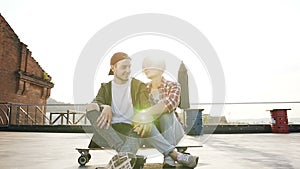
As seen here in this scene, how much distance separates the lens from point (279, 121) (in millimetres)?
8422

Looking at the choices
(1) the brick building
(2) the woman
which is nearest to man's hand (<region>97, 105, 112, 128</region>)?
(2) the woman

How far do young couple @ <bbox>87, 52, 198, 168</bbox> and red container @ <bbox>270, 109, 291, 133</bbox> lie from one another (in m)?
7.51

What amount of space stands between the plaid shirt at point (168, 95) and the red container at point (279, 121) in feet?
25.2

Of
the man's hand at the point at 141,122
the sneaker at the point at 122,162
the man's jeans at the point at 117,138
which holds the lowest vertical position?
the sneaker at the point at 122,162

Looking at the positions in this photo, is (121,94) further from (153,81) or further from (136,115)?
(153,81)

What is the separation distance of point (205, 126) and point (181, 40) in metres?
5.85

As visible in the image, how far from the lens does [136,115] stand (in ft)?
5.38

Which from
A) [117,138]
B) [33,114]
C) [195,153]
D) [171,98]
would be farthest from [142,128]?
[33,114]

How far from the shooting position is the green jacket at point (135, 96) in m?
1.71

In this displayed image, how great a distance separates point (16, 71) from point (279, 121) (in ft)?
38.8

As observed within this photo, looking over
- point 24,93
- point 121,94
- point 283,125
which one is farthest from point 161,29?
point 24,93

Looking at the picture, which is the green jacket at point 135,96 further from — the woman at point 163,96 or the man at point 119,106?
the woman at point 163,96

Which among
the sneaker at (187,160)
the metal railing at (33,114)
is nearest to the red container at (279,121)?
the metal railing at (33,114)

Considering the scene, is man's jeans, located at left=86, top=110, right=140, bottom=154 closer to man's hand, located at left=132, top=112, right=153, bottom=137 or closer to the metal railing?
man's hand, located at left=132, top=112, right=153, bottom=137
